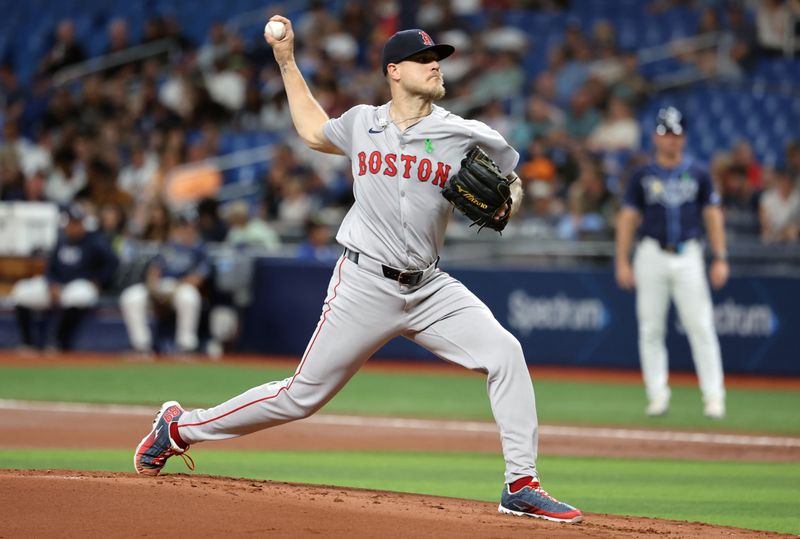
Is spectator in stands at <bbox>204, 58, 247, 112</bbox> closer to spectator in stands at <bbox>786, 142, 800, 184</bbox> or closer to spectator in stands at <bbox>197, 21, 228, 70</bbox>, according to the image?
spectator in stands at <bbox>197, 21, 228, 70</bbox>

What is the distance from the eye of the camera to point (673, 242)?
10820 millimetres

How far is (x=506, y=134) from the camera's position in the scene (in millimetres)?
18656

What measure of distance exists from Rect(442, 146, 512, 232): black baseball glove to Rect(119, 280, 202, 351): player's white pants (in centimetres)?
1084

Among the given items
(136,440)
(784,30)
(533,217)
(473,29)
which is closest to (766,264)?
(533,217)

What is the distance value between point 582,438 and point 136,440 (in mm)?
3313

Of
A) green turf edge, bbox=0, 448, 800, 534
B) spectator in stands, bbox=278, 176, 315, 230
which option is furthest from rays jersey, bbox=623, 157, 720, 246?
spectator in stands, bbox=278, 176, 315, 230

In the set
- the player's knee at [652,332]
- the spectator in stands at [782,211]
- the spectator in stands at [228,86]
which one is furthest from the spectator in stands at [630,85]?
the player's knee at [652,332]

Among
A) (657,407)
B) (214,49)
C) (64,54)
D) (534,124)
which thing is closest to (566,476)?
(657,407)

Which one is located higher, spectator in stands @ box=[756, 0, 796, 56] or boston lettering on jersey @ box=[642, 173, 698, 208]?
spectator in stands @ box=[756, 0, 796, 56]

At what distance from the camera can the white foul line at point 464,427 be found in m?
10.1

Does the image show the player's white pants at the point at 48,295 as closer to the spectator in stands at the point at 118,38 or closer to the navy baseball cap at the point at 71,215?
the navy baseball cap at the point at 71,215

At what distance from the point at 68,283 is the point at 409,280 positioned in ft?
37.7

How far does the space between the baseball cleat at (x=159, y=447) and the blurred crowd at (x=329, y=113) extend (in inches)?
407

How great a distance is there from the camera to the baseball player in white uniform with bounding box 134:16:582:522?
19.7 feet
